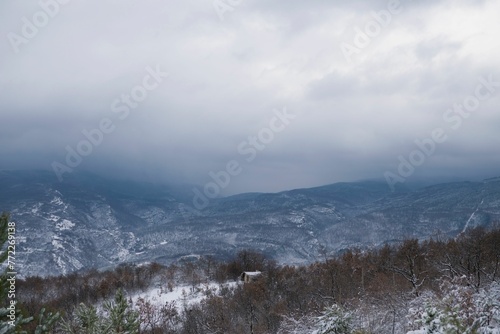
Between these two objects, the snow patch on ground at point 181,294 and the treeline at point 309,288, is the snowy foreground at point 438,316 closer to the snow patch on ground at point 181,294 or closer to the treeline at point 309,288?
the treeline at point 309,288

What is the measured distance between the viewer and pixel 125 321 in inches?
855

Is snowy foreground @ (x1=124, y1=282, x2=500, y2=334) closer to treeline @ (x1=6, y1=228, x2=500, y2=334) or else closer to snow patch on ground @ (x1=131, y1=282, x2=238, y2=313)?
treeline @ (x1=6, y1=228, x2=500, y2=334)

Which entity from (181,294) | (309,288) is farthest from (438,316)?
(181,294)

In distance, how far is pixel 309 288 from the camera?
58.6m

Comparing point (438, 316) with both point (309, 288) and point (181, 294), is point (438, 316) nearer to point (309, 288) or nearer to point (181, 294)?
point (309, 288)

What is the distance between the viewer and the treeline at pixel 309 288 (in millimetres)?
35062

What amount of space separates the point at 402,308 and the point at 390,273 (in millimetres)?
30328

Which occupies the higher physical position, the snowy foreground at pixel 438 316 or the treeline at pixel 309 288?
the snowy foreground at pixel 438 316

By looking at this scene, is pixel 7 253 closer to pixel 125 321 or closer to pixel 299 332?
pixel 125 321

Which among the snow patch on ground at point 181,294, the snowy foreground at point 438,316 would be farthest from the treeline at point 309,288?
the snow patch on ground at point 181,294

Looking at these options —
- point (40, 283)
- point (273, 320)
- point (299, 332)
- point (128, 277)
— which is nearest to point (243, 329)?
point (273, 320)

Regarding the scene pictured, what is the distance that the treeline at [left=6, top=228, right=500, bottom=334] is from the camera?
3506cm

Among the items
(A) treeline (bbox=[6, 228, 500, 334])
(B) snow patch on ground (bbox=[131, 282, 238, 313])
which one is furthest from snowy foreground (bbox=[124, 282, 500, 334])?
(B) snow patch on ground (bbox=[131, 282, 238, 313])

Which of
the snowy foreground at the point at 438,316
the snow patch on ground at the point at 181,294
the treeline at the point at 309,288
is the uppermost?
the snowy foreground at the point at 438,316
